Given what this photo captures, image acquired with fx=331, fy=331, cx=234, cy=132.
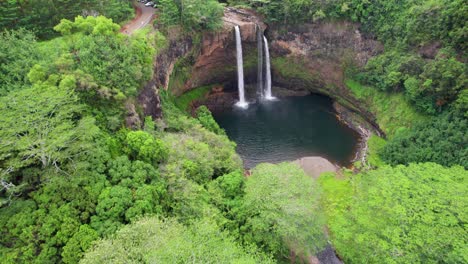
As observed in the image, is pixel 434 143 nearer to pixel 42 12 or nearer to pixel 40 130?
pixel 40 130

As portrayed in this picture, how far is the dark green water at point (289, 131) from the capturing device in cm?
4121

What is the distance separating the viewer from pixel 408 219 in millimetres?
20031

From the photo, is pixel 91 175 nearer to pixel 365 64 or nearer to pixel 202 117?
pixel 202 117

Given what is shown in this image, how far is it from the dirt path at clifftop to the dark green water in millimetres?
16027

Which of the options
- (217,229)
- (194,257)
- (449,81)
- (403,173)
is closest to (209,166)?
(217,229)

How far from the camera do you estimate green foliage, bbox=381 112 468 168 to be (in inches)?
1305

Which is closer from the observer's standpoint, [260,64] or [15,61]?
[15,61]

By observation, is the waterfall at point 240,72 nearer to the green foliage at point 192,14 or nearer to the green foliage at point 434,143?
the green foliage at point 192,14

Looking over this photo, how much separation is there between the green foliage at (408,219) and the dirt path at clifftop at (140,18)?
103 ft

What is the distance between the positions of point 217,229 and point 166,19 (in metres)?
28.4

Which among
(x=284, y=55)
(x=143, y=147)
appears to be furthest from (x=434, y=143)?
(x=143, y=147)

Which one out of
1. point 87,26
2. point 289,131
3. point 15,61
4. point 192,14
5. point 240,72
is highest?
point 87,26

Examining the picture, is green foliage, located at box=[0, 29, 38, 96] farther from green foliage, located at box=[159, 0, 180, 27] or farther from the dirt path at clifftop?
green foliage, located at box=[159, 0, 180, 27]

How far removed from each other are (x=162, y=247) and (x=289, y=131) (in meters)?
30.9
